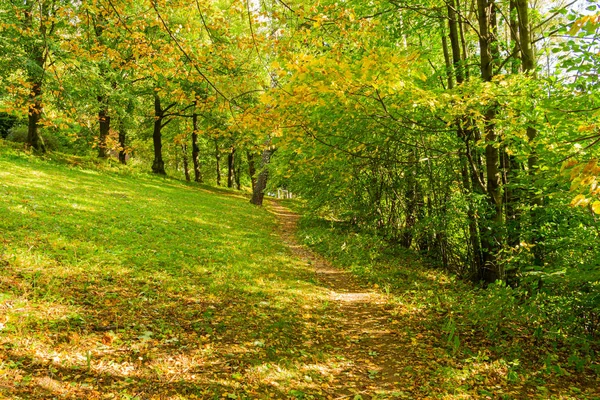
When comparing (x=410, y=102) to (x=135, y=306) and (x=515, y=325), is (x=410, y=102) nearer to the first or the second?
(x=515, y=325)

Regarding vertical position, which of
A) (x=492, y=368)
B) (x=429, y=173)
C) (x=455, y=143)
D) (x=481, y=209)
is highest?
(x=455, y=143)

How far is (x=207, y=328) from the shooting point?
5.08 metres

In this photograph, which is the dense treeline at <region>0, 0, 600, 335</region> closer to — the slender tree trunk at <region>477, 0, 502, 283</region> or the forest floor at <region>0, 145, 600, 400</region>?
the slender tree trunk at <region>477, 0, 502, 283</region>

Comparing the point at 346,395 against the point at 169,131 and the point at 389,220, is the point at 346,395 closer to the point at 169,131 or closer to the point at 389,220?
the point at 389,220

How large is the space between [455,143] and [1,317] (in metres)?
8.66

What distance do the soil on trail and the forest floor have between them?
0.09ft

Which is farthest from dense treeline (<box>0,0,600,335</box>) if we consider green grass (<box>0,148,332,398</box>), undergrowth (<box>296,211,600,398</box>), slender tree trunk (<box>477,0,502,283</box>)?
green grass (<box>0,148,332,398</box>)

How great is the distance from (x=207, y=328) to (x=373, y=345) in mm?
2557

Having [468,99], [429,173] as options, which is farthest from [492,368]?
[429,173]

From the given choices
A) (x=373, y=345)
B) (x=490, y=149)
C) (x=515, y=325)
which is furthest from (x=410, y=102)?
(x=515, y=325)

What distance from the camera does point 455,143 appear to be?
328 inches

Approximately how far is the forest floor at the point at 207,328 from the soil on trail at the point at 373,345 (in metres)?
0.03

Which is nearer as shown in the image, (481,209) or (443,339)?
(443,339)

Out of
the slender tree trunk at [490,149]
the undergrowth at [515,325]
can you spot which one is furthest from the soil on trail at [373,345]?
the slender tree trunk at [490,149]
